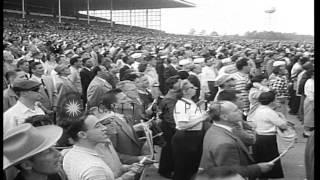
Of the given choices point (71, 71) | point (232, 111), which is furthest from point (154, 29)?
point (232, 111)

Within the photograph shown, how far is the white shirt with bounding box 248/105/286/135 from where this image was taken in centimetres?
588

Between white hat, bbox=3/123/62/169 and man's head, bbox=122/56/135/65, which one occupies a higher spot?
white hat, bbox=3/123/62/169

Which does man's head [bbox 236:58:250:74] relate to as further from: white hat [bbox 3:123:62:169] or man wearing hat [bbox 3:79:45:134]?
white hat [bbox 3:123:62:169]

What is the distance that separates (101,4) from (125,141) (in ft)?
180

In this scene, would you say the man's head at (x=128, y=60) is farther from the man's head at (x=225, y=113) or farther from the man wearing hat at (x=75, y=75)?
the man's head at (x=225, y=113)

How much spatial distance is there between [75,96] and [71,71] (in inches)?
50.4

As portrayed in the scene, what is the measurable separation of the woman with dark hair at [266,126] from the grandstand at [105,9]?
1732 inches

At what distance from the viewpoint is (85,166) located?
321 centimetres

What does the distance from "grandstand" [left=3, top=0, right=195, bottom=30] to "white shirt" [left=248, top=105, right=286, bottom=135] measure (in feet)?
145

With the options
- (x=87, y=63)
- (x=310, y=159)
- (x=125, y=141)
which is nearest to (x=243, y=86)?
(x=87, y=63)

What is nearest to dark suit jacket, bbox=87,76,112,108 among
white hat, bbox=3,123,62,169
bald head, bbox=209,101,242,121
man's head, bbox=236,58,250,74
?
man's head, bbox=236,58,250,74

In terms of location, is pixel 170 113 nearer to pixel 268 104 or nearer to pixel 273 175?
pixel 268 104

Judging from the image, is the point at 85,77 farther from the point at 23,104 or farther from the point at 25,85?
the point at 23,104

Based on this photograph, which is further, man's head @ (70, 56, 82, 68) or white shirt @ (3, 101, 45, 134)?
man's head @ (70, 56, 82, 68)
